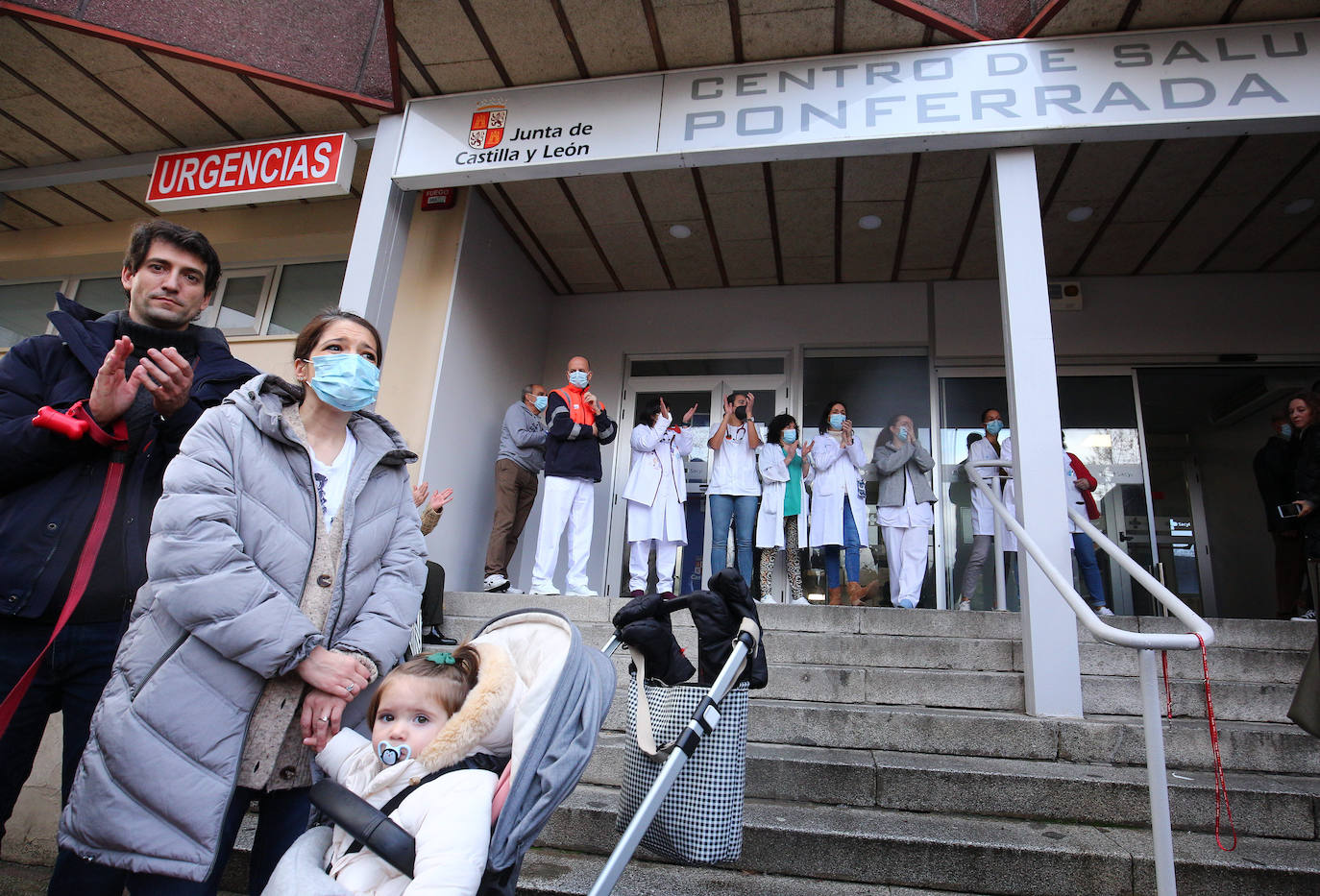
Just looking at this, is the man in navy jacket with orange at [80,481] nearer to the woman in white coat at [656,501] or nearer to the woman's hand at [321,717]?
the woman's hand at [321,717]

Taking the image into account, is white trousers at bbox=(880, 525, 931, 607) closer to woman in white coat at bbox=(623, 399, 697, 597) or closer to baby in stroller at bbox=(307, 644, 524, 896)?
woman in white coat at bbox=(623, 399, 697, 597)

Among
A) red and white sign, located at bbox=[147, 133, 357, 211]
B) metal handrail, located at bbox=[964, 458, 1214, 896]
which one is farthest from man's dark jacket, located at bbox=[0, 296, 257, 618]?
red and white sign, located at bbox=[147, 133, 357, 211]

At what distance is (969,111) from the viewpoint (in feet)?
16.0

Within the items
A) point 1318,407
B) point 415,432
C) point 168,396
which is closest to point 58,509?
point 168,396

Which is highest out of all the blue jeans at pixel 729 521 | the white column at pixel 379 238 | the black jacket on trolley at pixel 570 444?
the white column at pixel 379 238

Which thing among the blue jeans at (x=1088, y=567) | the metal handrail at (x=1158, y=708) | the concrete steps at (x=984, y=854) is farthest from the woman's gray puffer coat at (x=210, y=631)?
the blue jeans at (x=1088, y=567)

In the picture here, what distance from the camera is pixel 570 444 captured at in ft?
20.7

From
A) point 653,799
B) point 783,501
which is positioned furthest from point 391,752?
point 783,501

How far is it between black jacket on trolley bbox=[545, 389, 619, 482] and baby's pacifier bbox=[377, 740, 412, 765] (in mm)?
4551

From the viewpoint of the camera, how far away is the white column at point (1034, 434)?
387 cm

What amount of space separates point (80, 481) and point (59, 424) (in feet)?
0.63

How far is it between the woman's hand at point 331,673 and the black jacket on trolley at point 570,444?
4.43 metres

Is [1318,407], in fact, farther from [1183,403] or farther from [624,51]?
[624,51]

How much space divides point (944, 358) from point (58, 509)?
307 inches
